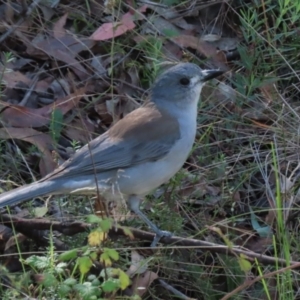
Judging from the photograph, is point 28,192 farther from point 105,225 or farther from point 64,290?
point 105,225

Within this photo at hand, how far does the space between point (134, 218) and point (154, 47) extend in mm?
1361

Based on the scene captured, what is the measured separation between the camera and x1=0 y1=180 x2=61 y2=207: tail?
4.48 metres

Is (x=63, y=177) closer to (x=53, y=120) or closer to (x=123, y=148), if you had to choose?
(x=123, y=148)

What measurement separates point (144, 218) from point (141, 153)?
37cm

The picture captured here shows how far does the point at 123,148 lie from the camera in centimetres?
498

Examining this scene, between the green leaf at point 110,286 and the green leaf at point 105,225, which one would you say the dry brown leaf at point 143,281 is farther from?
the green leaf at point 105,225

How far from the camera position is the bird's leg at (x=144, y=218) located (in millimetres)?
4641

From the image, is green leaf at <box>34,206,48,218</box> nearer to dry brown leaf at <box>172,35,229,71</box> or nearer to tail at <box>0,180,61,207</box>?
tail at <box>0,180,61,207</box>

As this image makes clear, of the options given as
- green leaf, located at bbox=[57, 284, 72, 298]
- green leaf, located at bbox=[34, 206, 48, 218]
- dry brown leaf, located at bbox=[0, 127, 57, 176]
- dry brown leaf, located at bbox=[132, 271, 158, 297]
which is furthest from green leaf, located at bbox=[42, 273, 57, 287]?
dry brown leaf, located at bbox=[0, 127, 57, 176]

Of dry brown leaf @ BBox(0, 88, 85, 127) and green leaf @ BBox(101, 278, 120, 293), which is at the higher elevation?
green leaf @ BBox(101, 278, 120, 293)

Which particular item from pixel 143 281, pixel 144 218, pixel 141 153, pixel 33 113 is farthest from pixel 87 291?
pixel 33 113

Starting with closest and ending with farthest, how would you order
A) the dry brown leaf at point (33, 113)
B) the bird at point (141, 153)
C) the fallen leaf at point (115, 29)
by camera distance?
the bird at point (141, 153), the dry brown leaf at point (33, 113), the fallen leaf at point (115, 29)

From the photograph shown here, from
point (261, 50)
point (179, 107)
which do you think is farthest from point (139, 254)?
point (261, 50)

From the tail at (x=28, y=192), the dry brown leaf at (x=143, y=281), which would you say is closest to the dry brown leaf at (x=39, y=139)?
the tail at (x=28, y=192)
